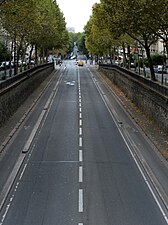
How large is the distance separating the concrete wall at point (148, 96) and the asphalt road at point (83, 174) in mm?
1916

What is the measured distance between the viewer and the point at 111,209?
54.7 ft

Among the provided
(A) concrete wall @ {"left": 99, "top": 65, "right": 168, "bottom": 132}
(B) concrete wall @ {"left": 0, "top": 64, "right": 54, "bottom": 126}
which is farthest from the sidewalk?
(B) concrete wall @ {"left": 0, "top": 64, "right": 54, "bottom": 126}

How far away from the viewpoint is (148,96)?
37625 millimetres

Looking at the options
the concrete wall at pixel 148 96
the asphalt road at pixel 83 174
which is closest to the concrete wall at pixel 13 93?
the asphalt road at pixel 83 174

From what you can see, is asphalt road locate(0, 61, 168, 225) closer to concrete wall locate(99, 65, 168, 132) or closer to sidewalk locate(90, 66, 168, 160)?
sidewalk locate(90, 66, 168, 160)

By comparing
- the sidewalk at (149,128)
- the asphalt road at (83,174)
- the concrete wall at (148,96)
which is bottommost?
the asphalt road at (83,174)

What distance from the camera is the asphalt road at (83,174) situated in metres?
16.2

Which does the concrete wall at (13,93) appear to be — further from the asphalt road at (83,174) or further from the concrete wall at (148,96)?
the concrete wall at (148,96)

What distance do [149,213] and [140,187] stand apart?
10.6 feet

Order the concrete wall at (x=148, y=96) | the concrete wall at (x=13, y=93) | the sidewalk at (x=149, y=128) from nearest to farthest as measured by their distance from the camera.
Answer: the sidewalk at (x=149, y=128), the concrete wall at (x=148, y=96), the concrete wall at (x=13, y=93)

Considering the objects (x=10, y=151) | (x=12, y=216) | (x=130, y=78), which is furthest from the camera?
(x=130, y=78)

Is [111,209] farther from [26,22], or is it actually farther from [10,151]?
[26,22]

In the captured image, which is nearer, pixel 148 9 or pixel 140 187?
pixel 140 187

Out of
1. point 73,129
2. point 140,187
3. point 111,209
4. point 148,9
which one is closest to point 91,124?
point 73,129
